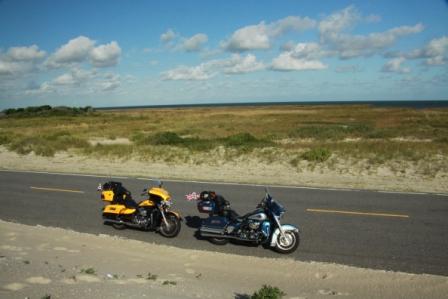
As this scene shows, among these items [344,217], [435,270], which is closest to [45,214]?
[344,217]

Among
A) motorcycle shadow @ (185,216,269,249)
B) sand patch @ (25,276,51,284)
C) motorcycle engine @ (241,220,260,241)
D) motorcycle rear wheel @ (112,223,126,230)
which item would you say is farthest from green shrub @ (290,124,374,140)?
sand patch @ (25,276,51,284)

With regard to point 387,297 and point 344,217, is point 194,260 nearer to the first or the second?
point 387,297

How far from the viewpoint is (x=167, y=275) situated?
702cm

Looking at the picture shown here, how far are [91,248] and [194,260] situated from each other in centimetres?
211

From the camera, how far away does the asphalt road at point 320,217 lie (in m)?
8.28

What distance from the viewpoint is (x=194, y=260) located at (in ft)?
26.1

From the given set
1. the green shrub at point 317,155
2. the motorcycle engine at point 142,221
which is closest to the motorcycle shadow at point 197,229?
the motorcycle engine at point 142,221

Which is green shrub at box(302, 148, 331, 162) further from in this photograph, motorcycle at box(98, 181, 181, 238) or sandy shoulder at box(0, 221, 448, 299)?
sandy shoulder at box(0, 221, 448, 299)

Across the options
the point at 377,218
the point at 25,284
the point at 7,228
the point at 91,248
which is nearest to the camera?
the point at 25,284

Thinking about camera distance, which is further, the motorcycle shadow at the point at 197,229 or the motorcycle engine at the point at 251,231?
the motorcycle shadow at the point at 197,229

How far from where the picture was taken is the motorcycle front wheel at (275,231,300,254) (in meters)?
8.49

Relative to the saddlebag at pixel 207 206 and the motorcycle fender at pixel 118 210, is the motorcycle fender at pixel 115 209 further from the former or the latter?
the saddlebag at pixel 207 206

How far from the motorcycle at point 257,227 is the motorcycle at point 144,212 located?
95cm

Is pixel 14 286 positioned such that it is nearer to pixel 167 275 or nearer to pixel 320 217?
pixel 167 275
